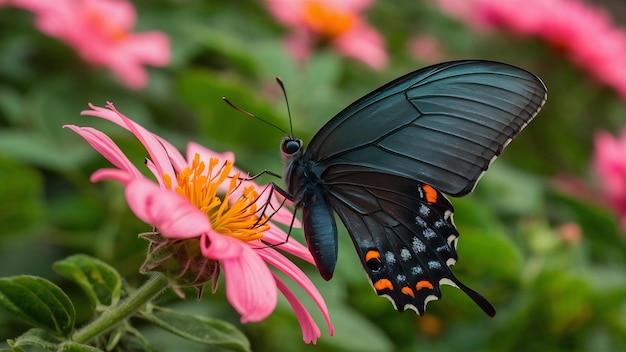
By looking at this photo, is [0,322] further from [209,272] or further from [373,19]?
[373,19]

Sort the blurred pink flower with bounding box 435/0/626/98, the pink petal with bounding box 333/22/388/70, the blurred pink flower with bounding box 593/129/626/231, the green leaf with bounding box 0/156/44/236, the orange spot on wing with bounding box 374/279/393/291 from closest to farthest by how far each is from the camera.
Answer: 1. the orange spot on wing with bounding box 374/279/393/291
2. the green leaf with bounding box 0/156/44/236
3. the blurred pink flower with bounding box 593/129/626/231
4. the pink petal with bounding box 333/22/388/70
5. the blurred pink flower with bounding box 435/0/626/98

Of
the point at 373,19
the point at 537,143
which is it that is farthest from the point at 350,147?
the point at 373,19

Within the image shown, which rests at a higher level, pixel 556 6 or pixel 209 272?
pixel 556 6

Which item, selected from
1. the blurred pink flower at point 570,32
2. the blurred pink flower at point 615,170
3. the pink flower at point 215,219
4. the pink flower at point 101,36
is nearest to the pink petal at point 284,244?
the pink flower at point 215,219

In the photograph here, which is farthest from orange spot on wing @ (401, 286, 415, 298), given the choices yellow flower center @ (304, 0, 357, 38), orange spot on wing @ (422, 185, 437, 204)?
yellow flower center @ (304, 0, 357, 38)

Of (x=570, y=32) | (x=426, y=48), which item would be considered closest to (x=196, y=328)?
(x=570, y=32)

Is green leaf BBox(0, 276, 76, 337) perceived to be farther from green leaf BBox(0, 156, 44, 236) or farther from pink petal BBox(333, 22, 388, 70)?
pink petal BBox(333, 22, 388, 70)

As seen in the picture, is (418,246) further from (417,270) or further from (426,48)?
(426,48)
